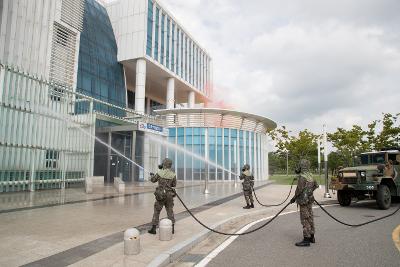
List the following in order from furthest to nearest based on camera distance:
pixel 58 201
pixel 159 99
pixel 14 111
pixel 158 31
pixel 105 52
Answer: pixel 159 99 < pixel 158 31 < pixel 105 52 < pixel 14 111 < pixel 58 201

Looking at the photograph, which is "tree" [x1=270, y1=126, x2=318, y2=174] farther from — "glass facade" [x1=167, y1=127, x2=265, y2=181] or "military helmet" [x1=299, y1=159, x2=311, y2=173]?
"military helmet" [x1=299, y1=159, x2=311, y2=173]

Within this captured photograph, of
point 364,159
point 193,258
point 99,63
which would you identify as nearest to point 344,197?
point 364,159

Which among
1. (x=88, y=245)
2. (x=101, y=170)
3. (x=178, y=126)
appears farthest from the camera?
(x=178, y=126)

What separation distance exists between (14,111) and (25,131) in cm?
125

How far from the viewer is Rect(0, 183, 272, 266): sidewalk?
5.35 m

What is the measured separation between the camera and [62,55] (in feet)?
90.8

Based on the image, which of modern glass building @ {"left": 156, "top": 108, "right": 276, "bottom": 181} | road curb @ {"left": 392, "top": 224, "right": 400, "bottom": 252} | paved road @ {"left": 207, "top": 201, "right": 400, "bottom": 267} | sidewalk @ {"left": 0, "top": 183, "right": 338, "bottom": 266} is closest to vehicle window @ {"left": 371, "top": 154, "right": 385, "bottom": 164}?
paved road @ {"left": 207, "top": 201, "right": 400, "bottom": 267}

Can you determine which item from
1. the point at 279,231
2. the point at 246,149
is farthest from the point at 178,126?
the point at 279,231

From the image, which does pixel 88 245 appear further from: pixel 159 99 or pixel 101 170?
pixel 159 99

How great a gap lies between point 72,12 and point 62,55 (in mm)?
4414

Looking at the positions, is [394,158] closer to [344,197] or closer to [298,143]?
[344,197]

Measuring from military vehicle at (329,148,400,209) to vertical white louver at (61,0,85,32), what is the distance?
27126 mm

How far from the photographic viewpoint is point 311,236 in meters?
6.30

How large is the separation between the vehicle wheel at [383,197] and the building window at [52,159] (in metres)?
15.0
